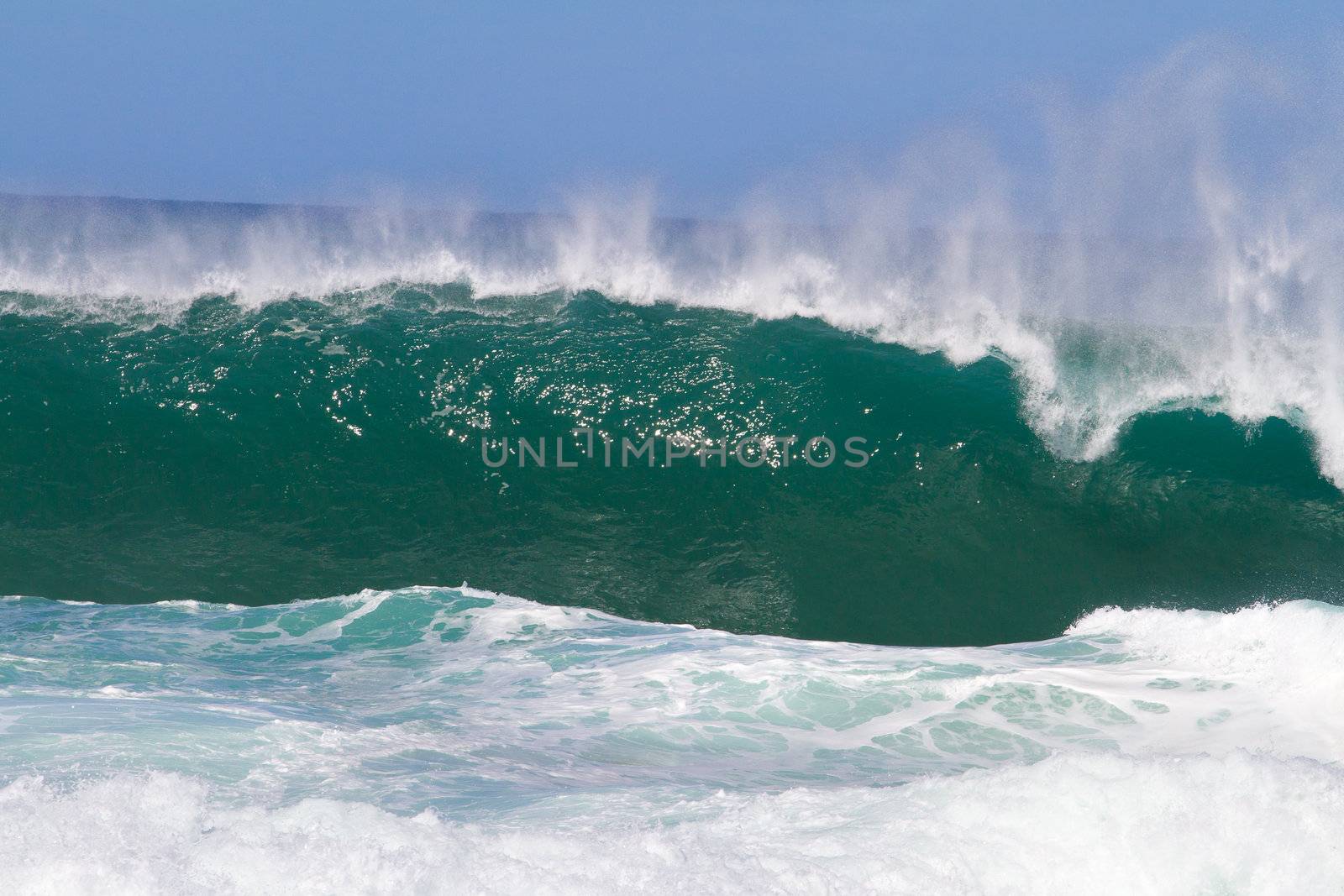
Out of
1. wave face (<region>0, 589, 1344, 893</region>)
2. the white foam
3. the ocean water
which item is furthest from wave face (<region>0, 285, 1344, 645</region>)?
the white foam

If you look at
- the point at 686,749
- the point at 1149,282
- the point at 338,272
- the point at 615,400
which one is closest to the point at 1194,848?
the point at 686,749

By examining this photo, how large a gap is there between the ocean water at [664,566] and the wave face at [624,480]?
0.04 metres

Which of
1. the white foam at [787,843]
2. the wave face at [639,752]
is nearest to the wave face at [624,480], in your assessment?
the wave face at [639,752]

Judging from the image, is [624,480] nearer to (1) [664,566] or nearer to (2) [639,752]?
(1) [664,566]

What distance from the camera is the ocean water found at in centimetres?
343

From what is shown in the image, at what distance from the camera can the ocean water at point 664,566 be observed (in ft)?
11.2

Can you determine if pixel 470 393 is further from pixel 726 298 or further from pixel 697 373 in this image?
pixel 726 298

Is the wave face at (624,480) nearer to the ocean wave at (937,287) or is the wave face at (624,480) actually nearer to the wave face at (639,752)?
the ocean wave at (937,287)

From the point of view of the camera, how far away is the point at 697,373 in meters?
9.39

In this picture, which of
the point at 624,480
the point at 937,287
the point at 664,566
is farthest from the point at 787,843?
the point at 937,287

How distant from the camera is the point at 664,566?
7812 mm

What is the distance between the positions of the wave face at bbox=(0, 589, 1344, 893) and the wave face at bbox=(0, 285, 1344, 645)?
558mm

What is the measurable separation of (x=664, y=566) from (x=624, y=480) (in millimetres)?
1047

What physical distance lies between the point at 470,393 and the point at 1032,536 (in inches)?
195
